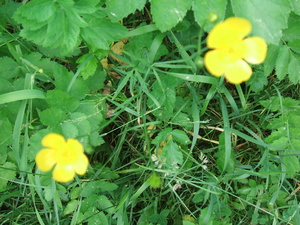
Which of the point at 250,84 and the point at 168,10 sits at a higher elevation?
the point at 168,10

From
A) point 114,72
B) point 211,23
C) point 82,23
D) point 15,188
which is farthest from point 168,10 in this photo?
point 15,188

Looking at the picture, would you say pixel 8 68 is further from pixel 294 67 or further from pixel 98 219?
pixel 294 67

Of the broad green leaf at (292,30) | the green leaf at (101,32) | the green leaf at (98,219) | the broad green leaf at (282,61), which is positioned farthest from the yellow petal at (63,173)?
the broad green leaf at (292,30)

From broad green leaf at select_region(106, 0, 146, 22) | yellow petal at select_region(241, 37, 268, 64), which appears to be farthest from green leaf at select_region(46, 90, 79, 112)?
yellow petal at select_region(241, 37, 268, 64)

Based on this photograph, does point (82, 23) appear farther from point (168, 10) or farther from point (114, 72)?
point (114, 72)

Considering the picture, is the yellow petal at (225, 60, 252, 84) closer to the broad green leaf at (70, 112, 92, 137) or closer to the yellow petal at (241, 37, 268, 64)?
the yellow petal at (241, 37, 268, 64)

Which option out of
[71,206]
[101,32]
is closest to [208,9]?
[101,32]

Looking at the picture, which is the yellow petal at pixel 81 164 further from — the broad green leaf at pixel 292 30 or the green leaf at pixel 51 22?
the broad green leaf at pixel 292 30
